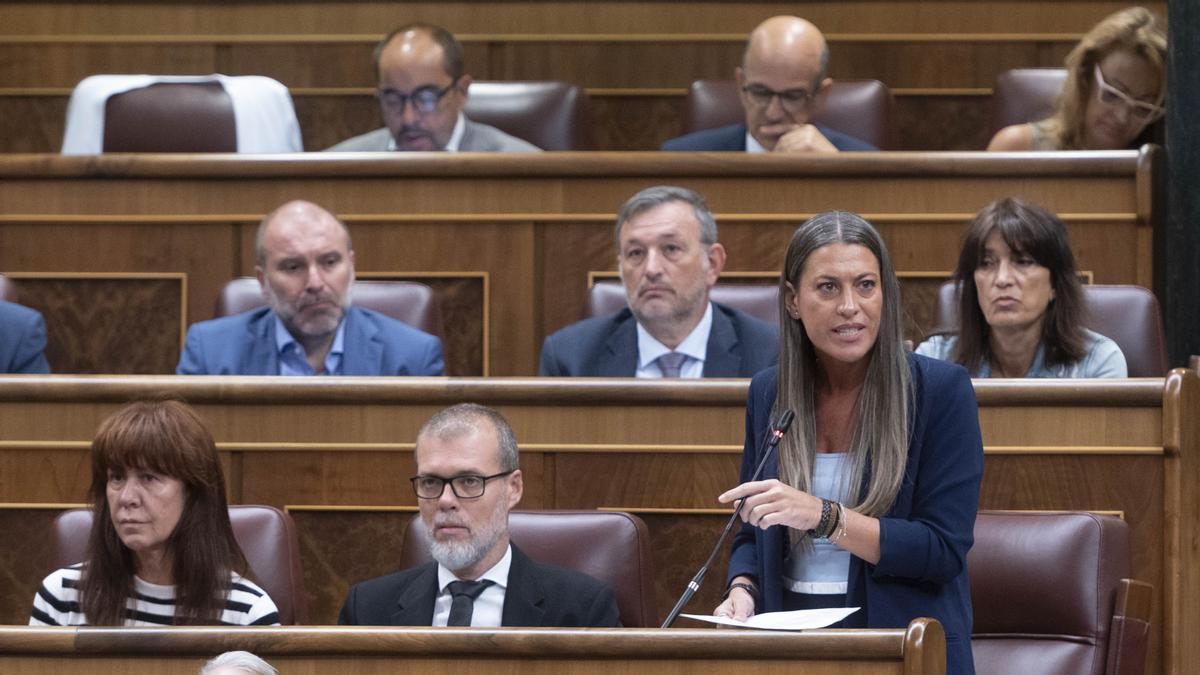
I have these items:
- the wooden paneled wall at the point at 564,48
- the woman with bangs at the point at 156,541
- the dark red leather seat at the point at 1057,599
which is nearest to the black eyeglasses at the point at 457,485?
the woman with bangs at the point at 156,541

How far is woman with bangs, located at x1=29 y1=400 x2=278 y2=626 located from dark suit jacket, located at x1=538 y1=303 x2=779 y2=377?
0.48 meters

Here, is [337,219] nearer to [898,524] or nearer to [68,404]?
[68,404]

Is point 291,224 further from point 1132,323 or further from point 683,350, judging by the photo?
point 1132,323

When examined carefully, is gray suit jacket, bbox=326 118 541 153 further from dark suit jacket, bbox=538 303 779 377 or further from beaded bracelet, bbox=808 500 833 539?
beaded bracelet, bbox=808 500 833 539

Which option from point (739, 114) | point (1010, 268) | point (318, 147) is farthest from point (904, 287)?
point (318, 147)

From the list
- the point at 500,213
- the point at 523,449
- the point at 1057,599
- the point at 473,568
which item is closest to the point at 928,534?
the point at 1057,599

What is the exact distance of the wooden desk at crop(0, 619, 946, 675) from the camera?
0.99m

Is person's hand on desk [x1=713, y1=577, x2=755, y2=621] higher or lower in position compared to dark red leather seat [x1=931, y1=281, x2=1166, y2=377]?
lower

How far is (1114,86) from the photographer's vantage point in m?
2.02

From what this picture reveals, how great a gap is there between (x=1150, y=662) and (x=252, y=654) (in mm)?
710

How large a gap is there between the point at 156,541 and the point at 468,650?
0.38 meters

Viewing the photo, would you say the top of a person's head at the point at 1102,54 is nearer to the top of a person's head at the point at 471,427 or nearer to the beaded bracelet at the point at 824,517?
the top of a person's head at the point at 471,427

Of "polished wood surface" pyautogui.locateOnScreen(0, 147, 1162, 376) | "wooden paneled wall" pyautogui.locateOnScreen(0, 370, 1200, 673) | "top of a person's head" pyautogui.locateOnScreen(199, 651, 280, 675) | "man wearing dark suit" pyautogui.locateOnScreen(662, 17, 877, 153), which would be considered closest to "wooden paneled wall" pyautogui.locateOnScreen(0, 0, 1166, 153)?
"man wearing dark suit" pyautogui.locateOnScreen(662, 17, 877, 153)

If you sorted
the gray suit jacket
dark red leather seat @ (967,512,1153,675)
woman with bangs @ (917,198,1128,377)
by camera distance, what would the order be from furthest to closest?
the gray suit jacket → woman with bangs @ (917,198,1128,377) → dark red leather seat @ (967,512,1153,675)
